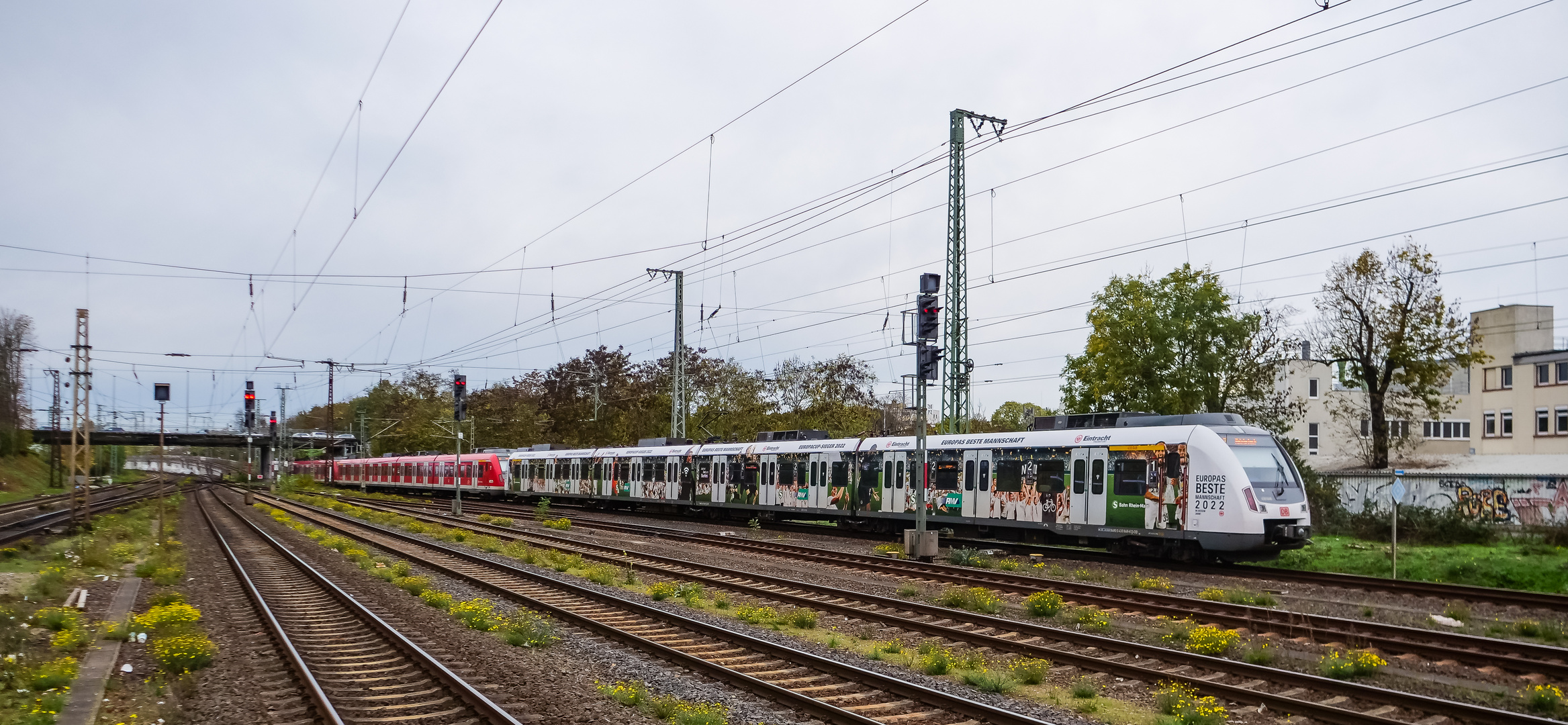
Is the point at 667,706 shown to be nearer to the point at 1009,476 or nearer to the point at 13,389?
the point at 1009,476

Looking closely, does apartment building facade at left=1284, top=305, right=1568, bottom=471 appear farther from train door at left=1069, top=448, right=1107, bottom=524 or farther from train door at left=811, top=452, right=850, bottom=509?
train door at left=1069, top=448, right=1107, bottom=524

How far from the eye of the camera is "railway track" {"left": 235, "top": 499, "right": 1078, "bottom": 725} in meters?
8.97

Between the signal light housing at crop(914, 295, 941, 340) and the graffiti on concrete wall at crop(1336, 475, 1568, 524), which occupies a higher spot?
the signal light housing at crop(914, 295, 941, 340)

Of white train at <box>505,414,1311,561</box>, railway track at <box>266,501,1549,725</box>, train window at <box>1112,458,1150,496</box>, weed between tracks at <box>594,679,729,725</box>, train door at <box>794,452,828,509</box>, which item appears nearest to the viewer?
weed between tracks at <box>594,679,729,725</box>

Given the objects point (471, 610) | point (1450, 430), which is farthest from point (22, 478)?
point (1450, 430)

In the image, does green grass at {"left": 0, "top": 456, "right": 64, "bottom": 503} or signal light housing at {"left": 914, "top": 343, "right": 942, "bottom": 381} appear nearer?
signal light housing at {"left": 914, "top": 343, "right": 942, "bottom": 381}

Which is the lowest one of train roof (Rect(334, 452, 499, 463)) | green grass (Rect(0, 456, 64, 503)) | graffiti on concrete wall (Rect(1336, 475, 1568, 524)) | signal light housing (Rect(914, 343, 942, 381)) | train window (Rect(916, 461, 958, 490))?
green grass (Rect(0, 456, 64, 503))

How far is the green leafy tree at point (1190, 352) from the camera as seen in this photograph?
121 ft

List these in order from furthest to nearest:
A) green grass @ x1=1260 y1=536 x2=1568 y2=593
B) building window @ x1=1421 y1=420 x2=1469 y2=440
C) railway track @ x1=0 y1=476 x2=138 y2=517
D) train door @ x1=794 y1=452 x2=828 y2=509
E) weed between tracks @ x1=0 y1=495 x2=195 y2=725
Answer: building window @ x1=1421 y1=420 x2=1469 y2=440 < railway track @ x1=0 y1=476 x2=138 y2=517 < train door @ x1=794 y1=452 x2=828 y2=509 < green grass @ x1=1260 y1=536 x2=1568 y2=593 < weed between tracks @ x1=0 y1=495 x2=195 y2=725

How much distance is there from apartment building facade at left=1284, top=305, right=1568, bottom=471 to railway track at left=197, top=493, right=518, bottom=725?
42.1m

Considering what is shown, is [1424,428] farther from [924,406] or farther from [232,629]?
[232,629]

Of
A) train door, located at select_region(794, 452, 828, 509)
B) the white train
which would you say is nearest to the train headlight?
the white train

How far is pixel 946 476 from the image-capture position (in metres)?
26.7

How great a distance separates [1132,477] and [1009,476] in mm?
3635
